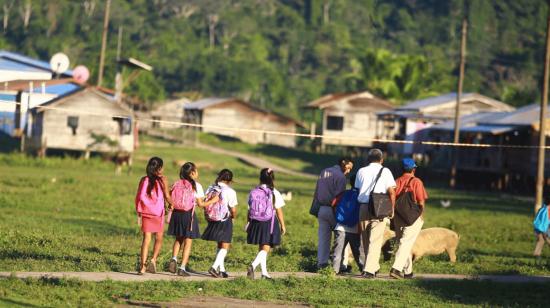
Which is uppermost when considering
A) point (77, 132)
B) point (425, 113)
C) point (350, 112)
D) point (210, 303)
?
point (350, 112)

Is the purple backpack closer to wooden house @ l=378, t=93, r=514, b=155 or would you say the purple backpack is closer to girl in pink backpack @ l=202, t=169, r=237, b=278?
girl in pink backpack @ l=202, t=169, r=237, b=278

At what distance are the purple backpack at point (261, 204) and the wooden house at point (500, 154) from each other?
37.5 meters

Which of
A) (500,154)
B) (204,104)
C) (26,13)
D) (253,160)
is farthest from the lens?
(26,13)

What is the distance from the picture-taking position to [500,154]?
57.3 m

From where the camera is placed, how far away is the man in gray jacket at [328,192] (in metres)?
19.0

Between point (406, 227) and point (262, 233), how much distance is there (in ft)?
8.07

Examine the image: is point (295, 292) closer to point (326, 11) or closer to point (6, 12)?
point (6, 12)

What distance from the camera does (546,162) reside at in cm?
5397

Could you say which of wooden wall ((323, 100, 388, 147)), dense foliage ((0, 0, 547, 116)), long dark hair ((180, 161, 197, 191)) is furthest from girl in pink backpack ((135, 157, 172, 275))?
dense foliage ((0, 0, 547, 116))

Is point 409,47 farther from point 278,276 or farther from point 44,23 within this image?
point 278,276

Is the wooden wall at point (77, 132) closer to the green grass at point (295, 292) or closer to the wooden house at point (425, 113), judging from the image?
the wooden house at point (425, 113)

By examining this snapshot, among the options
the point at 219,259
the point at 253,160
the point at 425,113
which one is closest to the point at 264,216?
the point at 219,259

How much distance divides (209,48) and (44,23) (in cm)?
1698

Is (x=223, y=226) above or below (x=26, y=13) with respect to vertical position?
below
